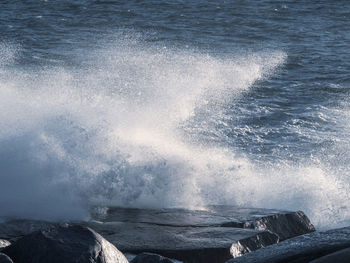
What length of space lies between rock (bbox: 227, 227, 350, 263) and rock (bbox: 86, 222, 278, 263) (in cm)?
97

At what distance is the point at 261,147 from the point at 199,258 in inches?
212

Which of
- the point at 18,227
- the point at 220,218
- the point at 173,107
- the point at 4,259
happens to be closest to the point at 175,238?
the point at 220,218

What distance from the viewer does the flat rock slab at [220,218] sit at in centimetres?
673

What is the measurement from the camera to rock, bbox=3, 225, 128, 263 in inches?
187

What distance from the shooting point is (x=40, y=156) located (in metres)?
7.92

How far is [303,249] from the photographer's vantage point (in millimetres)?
4754

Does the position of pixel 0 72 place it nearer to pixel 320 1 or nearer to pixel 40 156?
pixel 40 156

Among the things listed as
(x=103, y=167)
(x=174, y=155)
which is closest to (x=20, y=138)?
(x=103, y=167)

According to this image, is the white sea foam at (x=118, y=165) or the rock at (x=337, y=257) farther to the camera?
the white sea foam at (x=118, y=165)

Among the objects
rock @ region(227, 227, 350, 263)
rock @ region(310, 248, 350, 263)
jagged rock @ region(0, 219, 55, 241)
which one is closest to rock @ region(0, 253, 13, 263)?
jagged rock @ region(0, 219, 55, 241)

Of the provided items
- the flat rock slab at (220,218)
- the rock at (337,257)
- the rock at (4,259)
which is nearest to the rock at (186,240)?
the flat rock slab at (220,218)

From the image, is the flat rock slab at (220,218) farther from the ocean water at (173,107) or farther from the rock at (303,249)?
the rock at (303,249)

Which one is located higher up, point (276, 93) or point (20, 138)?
point (20, 138)

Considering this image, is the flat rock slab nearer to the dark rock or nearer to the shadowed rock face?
the shadowed rock face
